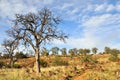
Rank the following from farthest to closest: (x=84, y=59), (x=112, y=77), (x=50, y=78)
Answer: (x=84, y=59), (x=50, y=78), (x=112, y=77)

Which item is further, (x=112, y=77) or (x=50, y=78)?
(x=50, y=78)

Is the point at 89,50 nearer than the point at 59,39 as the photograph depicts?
No

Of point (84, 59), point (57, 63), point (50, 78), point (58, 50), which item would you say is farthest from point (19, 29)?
point (58, 50)

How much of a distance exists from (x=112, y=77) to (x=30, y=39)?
11.5 metres

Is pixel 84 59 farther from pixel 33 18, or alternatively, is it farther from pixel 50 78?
pixel 50 78

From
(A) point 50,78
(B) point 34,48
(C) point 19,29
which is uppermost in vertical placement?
(C) point 19,29

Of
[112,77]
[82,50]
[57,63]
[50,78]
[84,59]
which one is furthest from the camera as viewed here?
[82,50]

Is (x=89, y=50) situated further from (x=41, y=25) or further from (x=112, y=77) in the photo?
(x=112, y=77)

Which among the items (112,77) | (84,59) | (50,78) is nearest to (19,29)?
(50,78)

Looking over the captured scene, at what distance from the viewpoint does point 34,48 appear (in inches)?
1051

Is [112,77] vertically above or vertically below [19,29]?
below

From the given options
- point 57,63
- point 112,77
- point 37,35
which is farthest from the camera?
point 57,63

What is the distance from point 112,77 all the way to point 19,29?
12.7 m

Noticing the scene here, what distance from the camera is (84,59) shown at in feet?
180
